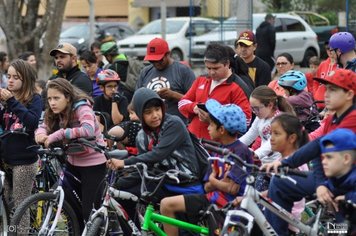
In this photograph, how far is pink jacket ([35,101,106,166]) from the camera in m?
8.44

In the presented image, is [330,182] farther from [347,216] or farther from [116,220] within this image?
[116,220]

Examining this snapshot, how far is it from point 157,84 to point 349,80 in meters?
3.73

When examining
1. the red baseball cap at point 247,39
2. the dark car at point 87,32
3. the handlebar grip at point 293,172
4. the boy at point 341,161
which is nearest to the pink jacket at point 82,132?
the handlebar grip at point 293,172

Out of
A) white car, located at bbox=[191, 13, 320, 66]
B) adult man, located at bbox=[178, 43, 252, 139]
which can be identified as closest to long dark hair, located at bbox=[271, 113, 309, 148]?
adult man, located at bbox=[178, 43, 252, 139]

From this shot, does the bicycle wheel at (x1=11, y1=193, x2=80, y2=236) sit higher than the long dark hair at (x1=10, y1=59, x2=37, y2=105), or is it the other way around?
the long dark hair at (x1=10, y1=59, x2=37, y2=105)

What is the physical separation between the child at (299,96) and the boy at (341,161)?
3.02 meters

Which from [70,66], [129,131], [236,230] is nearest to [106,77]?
[70,66]

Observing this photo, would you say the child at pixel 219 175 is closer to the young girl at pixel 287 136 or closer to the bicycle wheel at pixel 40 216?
the young girl at pixel 287 136

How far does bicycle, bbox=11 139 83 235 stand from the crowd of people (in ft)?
0.39

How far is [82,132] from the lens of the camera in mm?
8445

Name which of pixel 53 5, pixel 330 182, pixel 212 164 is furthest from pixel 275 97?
pixel 53 5

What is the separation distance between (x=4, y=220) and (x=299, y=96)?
3290 mm

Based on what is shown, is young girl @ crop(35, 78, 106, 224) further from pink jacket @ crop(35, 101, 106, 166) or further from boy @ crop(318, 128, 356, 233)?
boy @ crop(318, 128, 356, 233)

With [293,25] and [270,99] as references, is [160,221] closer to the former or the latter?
[270,99]
